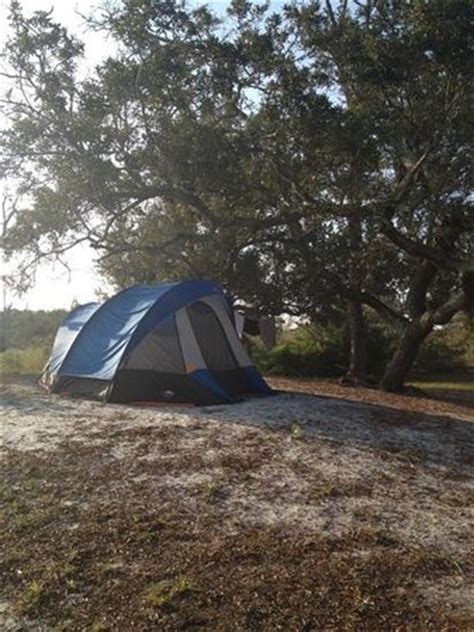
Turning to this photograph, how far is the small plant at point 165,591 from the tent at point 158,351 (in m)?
5.33

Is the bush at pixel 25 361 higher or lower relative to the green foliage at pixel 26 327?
lower

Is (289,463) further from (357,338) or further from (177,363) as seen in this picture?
(357,338)

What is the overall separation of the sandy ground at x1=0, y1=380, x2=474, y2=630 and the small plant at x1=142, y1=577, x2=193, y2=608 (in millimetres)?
192

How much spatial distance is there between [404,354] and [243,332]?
11.7 ft

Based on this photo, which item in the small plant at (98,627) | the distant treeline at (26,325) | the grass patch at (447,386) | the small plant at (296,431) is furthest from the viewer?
the distant treeline at (26,325)

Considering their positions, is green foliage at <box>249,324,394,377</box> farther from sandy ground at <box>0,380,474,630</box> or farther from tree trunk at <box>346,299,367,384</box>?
sandy ground at <box>0,380,474,630</box>

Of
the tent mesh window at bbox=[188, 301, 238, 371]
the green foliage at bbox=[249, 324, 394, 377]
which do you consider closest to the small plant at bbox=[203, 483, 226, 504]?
the tent mesh window at bbox=[188, 301, 238, 371]

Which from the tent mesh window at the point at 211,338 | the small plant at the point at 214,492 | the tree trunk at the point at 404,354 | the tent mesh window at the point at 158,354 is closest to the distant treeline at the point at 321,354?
the tree trunk at the point at 404,354

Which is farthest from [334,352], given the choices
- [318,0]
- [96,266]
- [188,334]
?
[318,0]

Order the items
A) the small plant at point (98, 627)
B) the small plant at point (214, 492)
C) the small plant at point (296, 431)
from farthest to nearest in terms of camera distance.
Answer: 1. the small plant at point (296, 431)
2. the small plant at point (214, 492)
3. the small plant at point (98, 627)

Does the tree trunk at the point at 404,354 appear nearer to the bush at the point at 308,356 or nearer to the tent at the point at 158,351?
the tent at the point at 158,351

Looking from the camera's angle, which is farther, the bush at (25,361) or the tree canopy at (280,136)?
the bush at (25,361)

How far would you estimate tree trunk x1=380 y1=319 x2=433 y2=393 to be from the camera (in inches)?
→ 432

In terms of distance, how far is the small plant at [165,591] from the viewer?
300 cm
